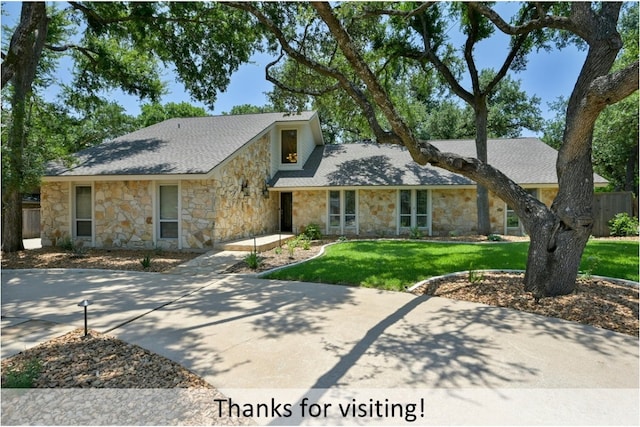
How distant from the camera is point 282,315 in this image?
18.2ft

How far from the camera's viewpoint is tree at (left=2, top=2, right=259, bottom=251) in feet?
38.5

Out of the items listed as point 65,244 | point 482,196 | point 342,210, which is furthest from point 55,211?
point 482,196

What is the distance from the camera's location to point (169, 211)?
481 inches

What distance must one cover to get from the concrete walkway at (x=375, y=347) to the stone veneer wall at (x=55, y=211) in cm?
656

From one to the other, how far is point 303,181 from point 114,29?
929 cm

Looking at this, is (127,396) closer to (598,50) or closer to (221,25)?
(598,50)

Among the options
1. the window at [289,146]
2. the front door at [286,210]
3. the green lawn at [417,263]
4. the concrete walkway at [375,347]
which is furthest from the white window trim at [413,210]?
the concrete walkway at [375,347]

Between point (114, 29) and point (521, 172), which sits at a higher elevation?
point (114, 29)

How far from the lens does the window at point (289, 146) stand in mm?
18578

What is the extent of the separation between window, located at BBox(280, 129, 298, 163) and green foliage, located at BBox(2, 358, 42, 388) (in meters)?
15.6

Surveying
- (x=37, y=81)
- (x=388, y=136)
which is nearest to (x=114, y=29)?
(x=37, y=81)

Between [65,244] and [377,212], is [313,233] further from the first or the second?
[65,244]

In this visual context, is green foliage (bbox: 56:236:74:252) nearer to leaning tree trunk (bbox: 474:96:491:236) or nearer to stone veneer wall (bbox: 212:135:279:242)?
stone veneer wall (bbox: 212:135:279:242)

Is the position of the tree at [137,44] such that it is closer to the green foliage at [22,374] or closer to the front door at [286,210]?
the front door at [286,210]
